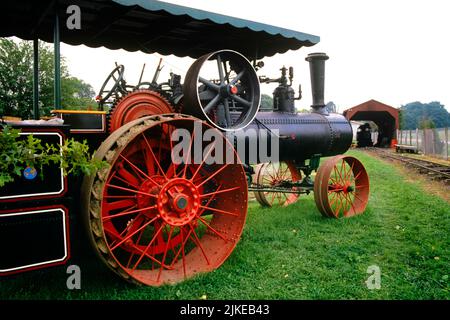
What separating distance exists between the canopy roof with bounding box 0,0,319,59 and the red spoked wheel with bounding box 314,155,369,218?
1828 mm

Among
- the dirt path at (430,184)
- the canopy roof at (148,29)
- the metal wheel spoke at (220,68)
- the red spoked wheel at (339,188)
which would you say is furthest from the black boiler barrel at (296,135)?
the dirt path at (430,184)

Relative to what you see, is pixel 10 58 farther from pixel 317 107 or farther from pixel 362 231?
pixel 362 231

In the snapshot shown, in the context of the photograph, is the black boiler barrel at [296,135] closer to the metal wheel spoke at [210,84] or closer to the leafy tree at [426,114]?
the metal wheel spoke at [210,84]

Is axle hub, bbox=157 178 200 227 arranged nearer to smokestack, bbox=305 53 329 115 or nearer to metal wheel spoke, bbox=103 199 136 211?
metal wheel spoke, bbox=103 199 136 211

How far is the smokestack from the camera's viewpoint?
20.0ft

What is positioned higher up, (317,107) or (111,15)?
(111,15)

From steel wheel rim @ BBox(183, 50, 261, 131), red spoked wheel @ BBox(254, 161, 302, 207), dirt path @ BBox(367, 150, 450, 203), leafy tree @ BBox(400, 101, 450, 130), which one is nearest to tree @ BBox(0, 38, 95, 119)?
red spoked wheel @ BBox(254, 161, 302, 207)

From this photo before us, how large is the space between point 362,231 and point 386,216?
1.16 meters

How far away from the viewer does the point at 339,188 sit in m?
5.75

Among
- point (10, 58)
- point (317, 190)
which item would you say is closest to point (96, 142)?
point (317, 190)

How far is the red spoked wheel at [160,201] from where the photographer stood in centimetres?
278

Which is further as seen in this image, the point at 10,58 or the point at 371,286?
the point at 10,58

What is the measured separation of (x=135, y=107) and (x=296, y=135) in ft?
8.99

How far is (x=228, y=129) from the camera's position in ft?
12.9
